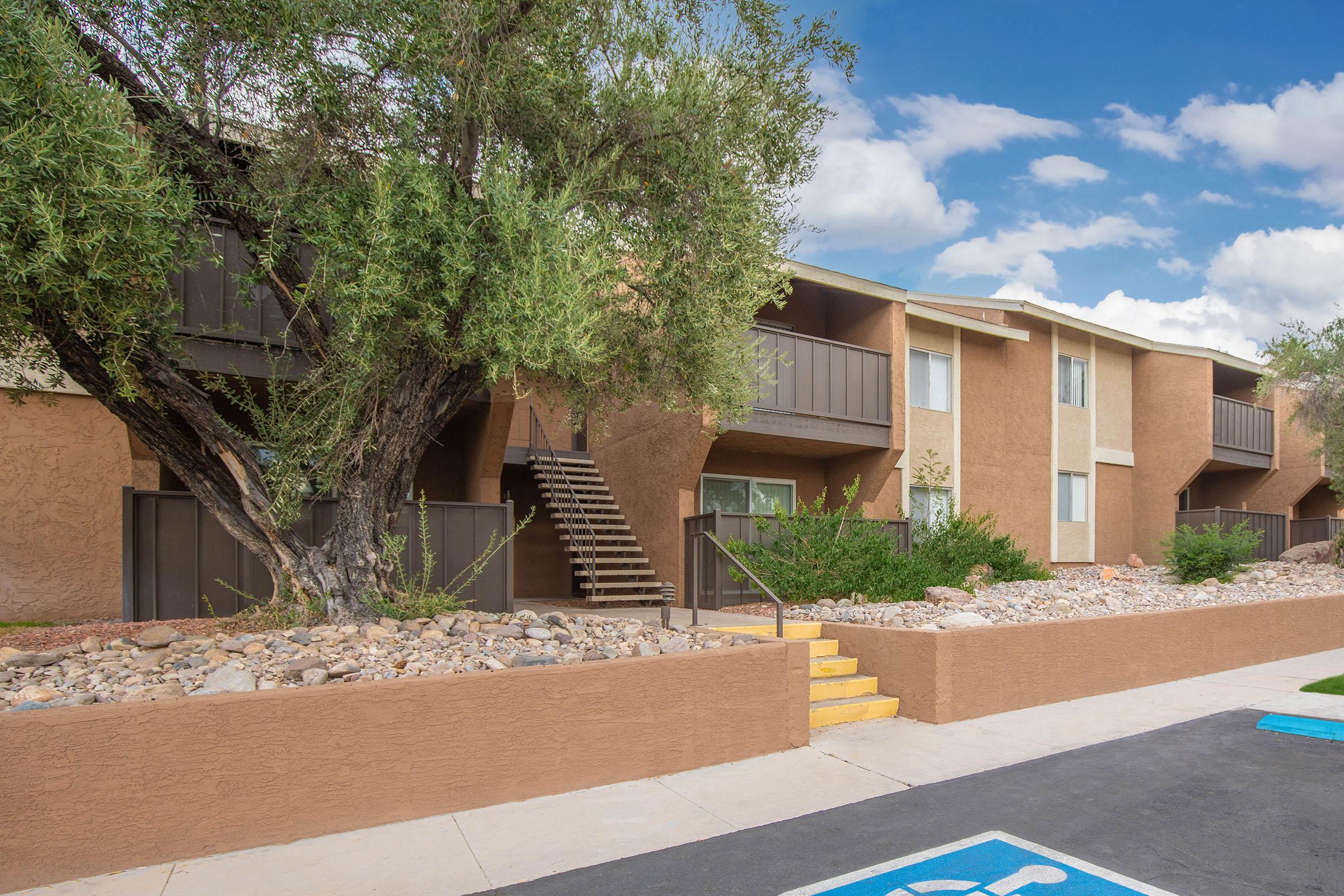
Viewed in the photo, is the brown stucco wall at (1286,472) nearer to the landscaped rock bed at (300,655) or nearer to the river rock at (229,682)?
the landscaped rock bed at (300,655)

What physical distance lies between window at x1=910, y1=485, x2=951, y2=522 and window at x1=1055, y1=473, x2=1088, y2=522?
4253 mm

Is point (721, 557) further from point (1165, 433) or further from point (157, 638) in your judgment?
point (1165, 433)

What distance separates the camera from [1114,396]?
2023cm

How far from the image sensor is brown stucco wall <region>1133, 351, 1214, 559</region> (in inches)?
774

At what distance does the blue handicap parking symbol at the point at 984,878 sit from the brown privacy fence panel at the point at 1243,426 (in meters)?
19.0

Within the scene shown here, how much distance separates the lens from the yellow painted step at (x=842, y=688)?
7.74 metres

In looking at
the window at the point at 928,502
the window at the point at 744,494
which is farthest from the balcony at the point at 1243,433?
the window at the point at 744,494

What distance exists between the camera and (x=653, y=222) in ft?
22.9

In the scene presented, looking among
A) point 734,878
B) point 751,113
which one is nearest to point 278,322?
point 751,113

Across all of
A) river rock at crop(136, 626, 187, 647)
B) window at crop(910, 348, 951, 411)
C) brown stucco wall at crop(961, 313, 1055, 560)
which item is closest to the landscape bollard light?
river rock at crop(136, 626, 187, 647)

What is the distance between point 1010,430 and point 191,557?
50.3ft

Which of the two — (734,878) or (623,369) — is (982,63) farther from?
(734,878)

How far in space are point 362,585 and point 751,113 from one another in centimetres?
507

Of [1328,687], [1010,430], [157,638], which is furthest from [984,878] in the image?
[1010,430]
